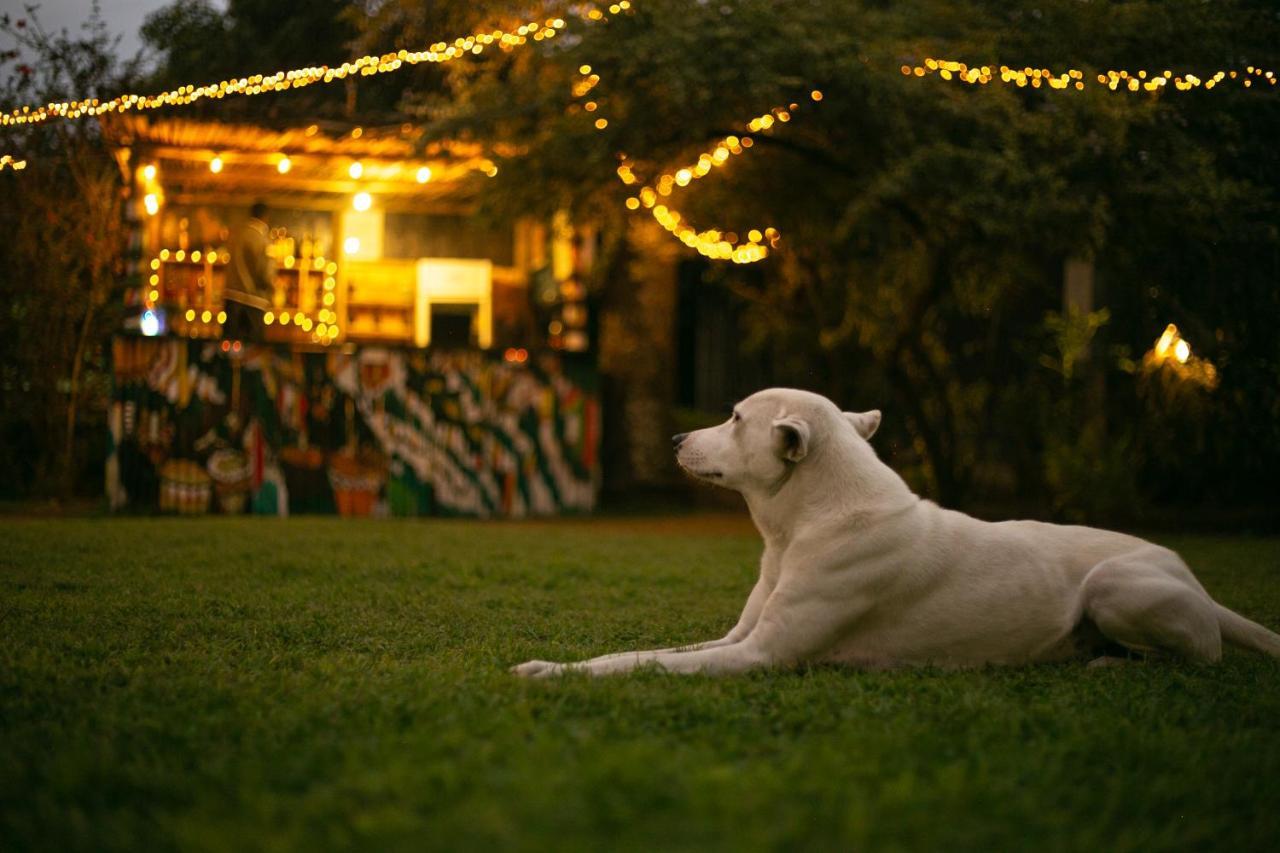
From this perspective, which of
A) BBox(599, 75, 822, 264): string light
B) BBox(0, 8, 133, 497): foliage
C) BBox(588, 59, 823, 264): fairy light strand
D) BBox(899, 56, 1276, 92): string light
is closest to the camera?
BBox(899, 56, 1276, 92): string light

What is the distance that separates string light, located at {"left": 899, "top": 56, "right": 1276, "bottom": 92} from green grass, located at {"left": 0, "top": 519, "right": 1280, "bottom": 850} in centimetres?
632

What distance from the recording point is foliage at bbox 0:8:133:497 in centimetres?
1156

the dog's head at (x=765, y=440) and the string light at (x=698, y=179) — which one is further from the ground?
the string light at (x=698, y=179)

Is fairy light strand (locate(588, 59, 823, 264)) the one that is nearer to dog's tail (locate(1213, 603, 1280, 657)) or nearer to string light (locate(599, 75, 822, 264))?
string light (locate(599, 75, 822, 264))

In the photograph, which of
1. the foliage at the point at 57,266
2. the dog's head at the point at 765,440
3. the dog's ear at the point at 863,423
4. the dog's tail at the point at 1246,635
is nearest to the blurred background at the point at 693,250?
the foliage at the point at 57,266

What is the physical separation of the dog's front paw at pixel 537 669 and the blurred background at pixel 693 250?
6.98 m

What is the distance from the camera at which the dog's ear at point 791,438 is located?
4489 mm

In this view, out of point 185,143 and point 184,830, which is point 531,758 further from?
point 185,143

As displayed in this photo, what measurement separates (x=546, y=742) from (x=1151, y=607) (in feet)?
8.38

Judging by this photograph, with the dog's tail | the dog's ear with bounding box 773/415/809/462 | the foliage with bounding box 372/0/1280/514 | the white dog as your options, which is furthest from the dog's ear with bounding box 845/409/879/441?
the foliage with bounding box 372/0/1280/514

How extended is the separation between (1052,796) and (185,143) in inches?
495

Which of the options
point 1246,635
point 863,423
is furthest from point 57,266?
point 1246,635

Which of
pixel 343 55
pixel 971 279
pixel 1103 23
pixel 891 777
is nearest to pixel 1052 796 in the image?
pixel 891 777

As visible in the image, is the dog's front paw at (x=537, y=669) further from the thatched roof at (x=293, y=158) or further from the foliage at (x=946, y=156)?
the thatched roof at (x=293, y=158)
